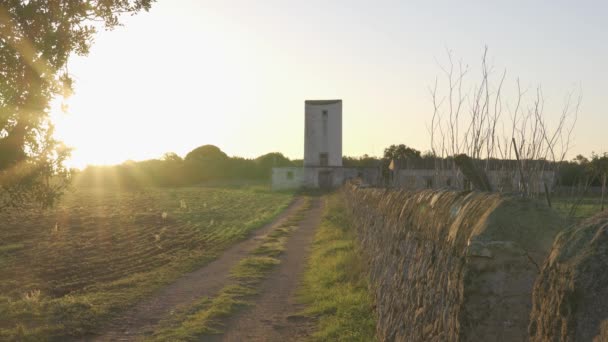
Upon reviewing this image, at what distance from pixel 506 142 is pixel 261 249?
14029 mm

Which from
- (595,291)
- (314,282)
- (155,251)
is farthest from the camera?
(155,251)

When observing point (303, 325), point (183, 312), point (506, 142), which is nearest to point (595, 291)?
point (506, 142)

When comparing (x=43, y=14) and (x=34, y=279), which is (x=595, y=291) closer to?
(x=43, y=14)

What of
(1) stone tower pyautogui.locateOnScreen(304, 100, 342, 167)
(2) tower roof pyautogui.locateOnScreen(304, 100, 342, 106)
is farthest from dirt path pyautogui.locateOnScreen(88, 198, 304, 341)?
(2) tower roof pyautogui.locateOnScreen(304, 100, 342, 106)

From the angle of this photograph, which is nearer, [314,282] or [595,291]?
[595,291]

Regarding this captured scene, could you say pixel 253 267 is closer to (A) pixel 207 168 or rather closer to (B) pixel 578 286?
(B) pixel 578 286

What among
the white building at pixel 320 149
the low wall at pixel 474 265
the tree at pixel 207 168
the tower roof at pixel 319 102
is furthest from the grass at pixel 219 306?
the tree at pixel 207 168

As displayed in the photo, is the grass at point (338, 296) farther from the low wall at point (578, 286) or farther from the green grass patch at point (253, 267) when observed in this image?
the low wall at point (578, 286)

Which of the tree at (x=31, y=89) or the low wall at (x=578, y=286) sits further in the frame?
the tree at (x=31, y=89)

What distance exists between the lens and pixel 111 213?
34.0m

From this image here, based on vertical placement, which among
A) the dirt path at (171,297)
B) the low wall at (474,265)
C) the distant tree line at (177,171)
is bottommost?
the dirt path at (171,297)

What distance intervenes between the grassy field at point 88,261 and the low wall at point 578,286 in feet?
Result: 28.3

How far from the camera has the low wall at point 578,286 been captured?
79.4 inches

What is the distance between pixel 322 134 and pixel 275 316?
2128 inches
